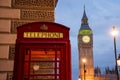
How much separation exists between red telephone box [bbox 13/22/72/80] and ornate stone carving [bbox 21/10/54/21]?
2084 mm

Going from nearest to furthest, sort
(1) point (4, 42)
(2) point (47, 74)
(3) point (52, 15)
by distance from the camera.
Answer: (2) point (47, 74)
(1) point (4, 42)
(3) point (52, 15)

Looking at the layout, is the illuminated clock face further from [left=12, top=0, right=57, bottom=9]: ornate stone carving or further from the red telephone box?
the red telephone box

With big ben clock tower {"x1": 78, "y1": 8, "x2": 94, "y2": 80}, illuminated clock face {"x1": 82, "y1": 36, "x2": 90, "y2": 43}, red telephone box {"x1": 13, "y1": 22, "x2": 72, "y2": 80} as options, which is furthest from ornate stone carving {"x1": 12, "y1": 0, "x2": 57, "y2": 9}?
illuminated clock face {"x1": 82, "y1": 36, "x2": 90, "y2": 43}

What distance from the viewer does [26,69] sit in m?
6.18

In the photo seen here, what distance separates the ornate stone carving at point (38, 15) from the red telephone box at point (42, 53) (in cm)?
208

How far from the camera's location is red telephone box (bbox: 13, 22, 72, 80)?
20.1 ft

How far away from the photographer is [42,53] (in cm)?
639

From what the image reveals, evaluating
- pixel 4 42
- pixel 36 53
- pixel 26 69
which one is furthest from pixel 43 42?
pixel 4 42

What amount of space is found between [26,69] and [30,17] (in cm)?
270

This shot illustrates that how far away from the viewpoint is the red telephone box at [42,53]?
20.1 feet

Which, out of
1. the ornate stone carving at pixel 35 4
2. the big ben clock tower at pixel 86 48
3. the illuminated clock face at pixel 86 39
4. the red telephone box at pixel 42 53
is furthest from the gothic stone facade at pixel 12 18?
the illuminated clock face at pixel 86 39

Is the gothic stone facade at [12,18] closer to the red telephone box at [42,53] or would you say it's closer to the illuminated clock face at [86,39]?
the red telephone box at [42,53]

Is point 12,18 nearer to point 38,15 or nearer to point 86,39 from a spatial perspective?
point 38,15

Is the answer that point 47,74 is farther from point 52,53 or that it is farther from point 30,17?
point 30,17
